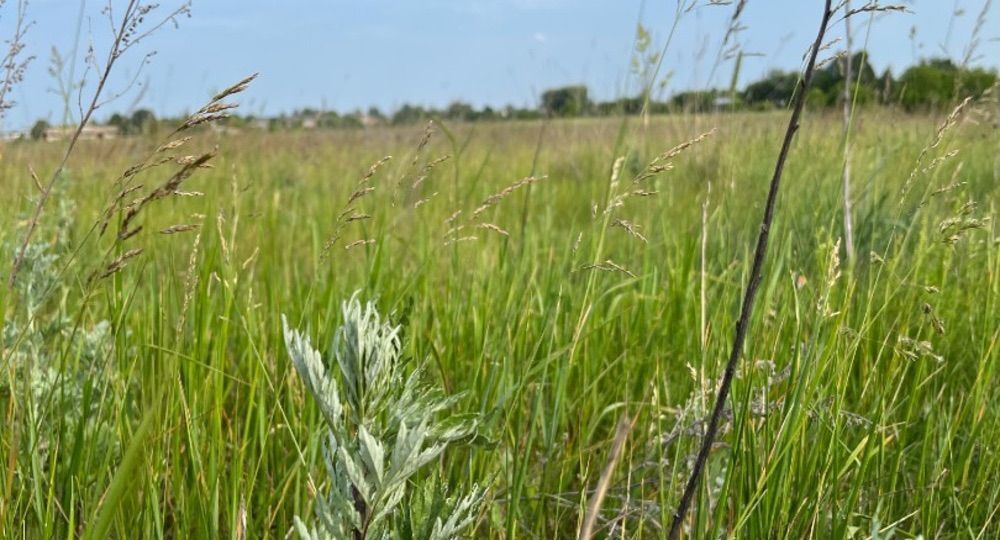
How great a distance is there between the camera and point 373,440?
0.84m

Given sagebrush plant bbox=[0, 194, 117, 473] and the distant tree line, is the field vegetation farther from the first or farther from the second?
the distant tree line

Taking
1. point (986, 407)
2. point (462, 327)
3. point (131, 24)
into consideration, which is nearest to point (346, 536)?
point (131, 24)

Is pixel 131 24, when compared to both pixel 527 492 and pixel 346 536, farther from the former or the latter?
pixel 527 492

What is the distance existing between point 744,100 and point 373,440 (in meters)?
5.11

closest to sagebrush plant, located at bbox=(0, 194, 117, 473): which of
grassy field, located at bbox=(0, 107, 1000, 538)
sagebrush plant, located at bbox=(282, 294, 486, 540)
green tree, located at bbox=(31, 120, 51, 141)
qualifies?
grassy field, located at bbox=(0, 107, 1000, 538)

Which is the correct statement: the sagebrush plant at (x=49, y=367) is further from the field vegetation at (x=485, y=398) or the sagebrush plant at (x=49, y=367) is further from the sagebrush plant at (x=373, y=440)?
the sagebrush plant at (x=373, y=440)

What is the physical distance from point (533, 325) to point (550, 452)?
0.68 m

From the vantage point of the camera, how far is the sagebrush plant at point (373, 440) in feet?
2.83

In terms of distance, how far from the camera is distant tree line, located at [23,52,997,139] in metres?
3.17

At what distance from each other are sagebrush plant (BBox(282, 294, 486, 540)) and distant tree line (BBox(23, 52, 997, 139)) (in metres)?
0.57

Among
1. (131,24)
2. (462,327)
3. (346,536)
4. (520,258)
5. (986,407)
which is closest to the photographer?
(346,536)

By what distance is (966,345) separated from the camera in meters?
2.18

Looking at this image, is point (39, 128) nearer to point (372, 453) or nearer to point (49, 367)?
point (49, 367)

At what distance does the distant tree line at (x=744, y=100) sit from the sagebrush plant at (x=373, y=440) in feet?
1.88
